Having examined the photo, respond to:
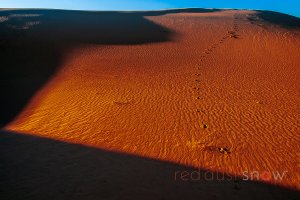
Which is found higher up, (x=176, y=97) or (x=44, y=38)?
(x=44, y=38)

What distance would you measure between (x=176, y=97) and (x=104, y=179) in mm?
7281

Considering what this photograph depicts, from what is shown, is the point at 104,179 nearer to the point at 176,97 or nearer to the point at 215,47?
the point at 176,97

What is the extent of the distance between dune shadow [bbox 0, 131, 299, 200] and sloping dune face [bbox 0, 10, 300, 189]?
0.58 meters

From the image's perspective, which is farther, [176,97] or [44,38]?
[44,38]

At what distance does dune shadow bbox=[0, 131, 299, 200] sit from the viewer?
696cm

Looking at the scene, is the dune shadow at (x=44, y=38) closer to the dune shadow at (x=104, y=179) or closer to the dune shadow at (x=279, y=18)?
the dune shadow at (x=104, y=179)

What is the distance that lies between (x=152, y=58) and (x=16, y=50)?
9.50 metres

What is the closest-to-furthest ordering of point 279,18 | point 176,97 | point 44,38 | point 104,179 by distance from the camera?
point 104,179 → point 176,97 → point 44,38 → point 279,18

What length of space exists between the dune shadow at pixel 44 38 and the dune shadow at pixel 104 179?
15.0 ft

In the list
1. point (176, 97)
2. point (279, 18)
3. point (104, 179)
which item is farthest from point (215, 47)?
point (279, 18)

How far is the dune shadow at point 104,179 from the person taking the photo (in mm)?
6958

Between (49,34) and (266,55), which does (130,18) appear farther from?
(266,55)

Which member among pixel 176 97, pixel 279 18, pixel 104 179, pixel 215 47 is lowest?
pixel 176 97

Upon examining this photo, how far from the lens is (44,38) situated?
947 inches
